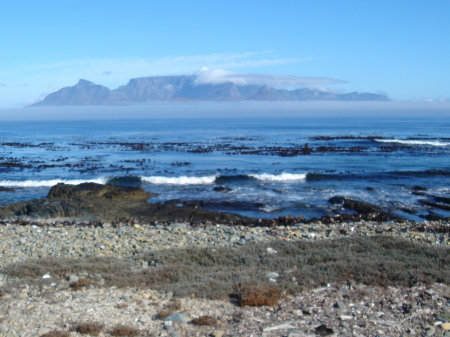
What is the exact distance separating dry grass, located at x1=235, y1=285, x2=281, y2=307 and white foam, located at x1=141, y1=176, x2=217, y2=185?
20067 mm

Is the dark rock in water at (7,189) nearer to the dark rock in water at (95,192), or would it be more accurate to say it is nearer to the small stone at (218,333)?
the dark rock in water at (95,192)

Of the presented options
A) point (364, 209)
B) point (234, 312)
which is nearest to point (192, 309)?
point (234, 312)

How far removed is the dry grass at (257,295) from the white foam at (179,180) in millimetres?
20067

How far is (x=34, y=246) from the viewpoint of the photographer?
11883 millimetres

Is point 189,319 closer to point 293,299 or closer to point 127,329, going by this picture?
point 127,329

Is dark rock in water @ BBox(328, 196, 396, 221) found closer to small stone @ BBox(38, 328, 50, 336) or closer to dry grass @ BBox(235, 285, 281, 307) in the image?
dry grass @ BBox(235, 285, 281, 307)

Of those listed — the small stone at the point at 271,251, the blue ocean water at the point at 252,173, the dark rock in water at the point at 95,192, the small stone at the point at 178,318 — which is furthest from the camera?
the blue ocean water at the point at 252,173

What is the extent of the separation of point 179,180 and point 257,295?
2109 cm

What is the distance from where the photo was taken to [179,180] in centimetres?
2866

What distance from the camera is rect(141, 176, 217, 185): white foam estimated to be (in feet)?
92.6

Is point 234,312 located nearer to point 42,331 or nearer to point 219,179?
point 42,331

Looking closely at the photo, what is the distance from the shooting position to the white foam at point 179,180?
2822cm

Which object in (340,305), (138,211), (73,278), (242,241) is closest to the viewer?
(340,305)

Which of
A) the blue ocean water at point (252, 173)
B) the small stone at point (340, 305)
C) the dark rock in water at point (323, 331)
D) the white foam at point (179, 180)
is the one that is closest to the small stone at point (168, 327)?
the dark rock in water at point (323, 331)
